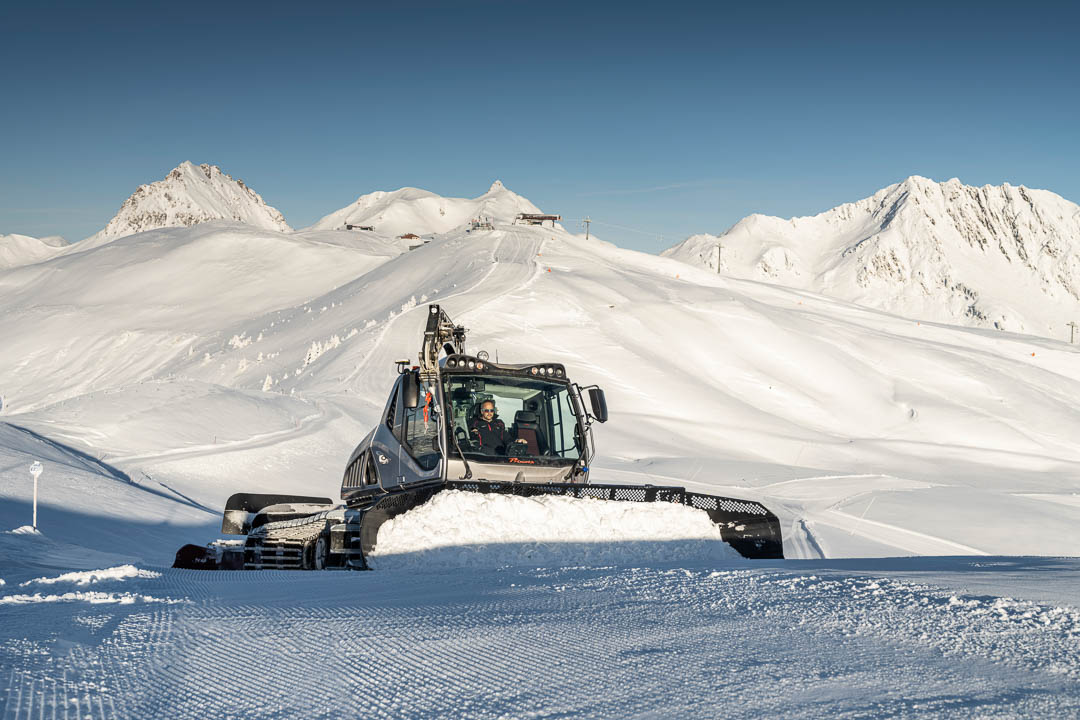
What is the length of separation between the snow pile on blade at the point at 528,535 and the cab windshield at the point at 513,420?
138cm

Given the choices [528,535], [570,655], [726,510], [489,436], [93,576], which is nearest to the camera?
[570,655]

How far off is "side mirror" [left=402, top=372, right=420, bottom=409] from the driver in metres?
0.68

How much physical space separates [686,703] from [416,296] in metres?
48.2

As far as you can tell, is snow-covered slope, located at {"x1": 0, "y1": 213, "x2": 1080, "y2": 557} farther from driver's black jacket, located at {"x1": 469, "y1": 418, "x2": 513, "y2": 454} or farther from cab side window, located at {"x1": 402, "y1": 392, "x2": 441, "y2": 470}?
cab side window, located at {"x1": 402, "y1": 392, "x2": 441, "y2": 470}

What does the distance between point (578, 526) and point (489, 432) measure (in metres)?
1.87

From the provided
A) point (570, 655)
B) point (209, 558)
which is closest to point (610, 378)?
point (209, 558)

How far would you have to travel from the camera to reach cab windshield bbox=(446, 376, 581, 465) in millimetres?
9844

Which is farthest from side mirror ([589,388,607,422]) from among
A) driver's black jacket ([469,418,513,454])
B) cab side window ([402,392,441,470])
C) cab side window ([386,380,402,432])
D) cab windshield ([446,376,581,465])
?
cab side window ([386,380,402,432])

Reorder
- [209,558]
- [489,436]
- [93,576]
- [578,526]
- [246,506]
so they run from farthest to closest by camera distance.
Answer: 1. [246,506]
2. [209,558]
3. [489,436]
4. [578,526]
5. [93,576]

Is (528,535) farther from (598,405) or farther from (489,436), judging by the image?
(598,405)

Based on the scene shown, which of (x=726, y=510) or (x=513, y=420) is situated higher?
(x=513, y=420)

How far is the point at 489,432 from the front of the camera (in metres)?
9.97

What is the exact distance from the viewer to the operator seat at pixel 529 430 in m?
10.1

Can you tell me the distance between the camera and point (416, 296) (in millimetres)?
50938
